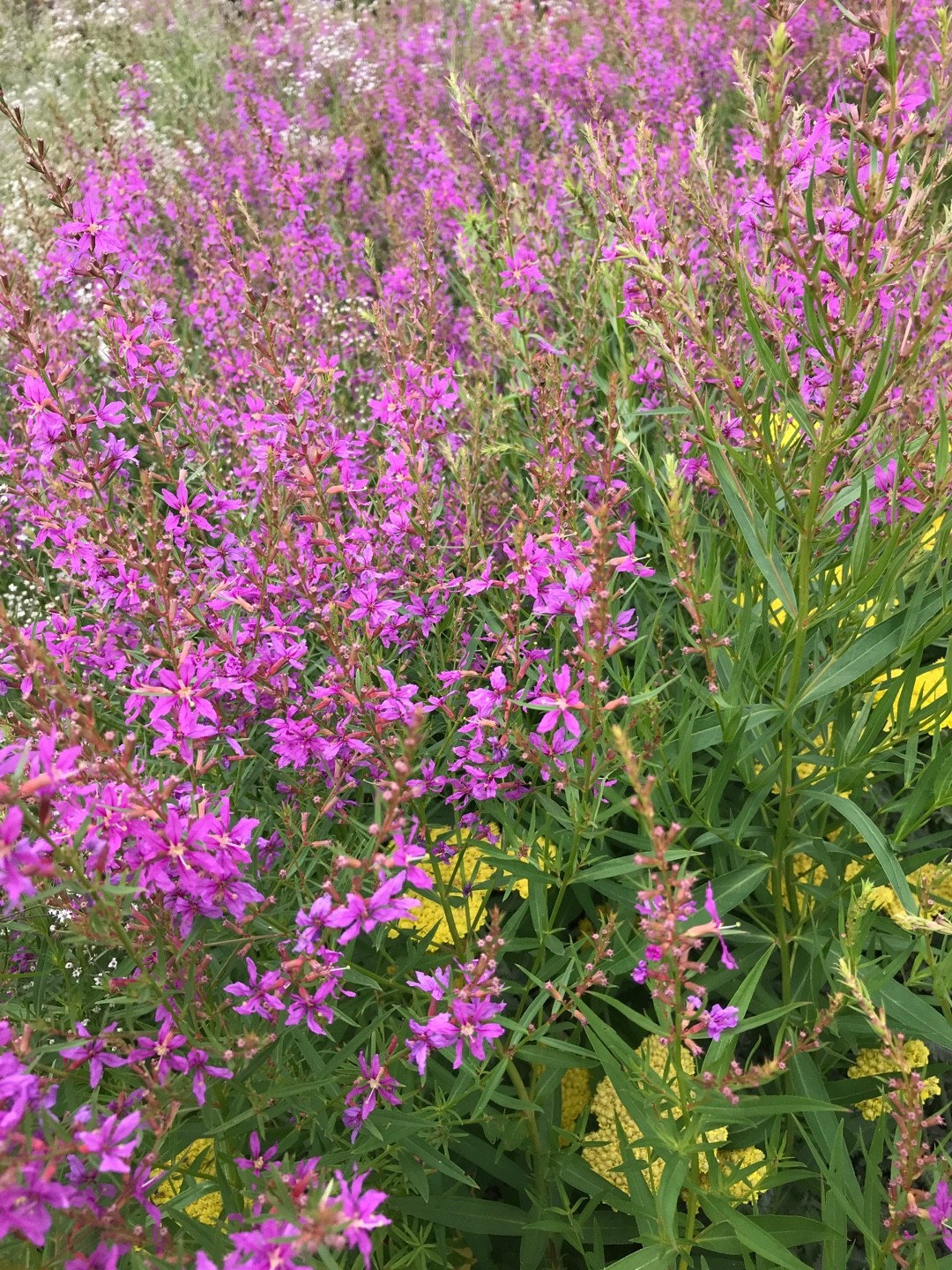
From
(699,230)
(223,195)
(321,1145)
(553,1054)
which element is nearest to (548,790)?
(553,1054)

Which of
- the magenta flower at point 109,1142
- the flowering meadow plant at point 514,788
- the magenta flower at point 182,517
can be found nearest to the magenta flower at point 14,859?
the flowering meadow plant at point 514,788

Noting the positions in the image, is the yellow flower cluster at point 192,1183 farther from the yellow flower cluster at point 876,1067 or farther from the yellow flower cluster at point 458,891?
the yellow flower cluster at point 876,1067

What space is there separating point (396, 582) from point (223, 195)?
157 inches

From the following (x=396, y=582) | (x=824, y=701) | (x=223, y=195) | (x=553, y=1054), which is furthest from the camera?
(x=223, y=195)

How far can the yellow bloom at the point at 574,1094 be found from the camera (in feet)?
8.13

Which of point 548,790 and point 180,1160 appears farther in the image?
point 548,790

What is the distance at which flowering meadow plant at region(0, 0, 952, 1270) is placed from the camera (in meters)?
1.52

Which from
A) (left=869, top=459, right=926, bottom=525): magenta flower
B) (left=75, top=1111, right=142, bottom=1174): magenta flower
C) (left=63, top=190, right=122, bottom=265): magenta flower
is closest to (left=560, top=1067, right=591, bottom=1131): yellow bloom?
(left=75, top=1111, right=142, bottom=1174): magenta flower

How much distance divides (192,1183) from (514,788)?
3.57ft

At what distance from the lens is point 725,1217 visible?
175cm

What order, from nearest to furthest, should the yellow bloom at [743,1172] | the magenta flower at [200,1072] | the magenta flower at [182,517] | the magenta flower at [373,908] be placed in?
the magenta flower at [373,908] → the magenta flower at [200,1072] → the yellow bloom at [743,1172] → the magenta flower at [182,517]

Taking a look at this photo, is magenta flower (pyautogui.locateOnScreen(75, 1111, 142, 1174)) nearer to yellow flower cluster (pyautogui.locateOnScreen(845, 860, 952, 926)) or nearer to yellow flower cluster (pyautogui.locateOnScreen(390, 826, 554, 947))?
yellow flower cluster (pyautogui.locateOnScreen(390, 826, 554, 947))

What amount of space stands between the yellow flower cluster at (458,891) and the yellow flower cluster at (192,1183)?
2.04ft

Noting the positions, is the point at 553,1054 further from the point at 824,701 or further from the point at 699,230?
the point at 699,230
